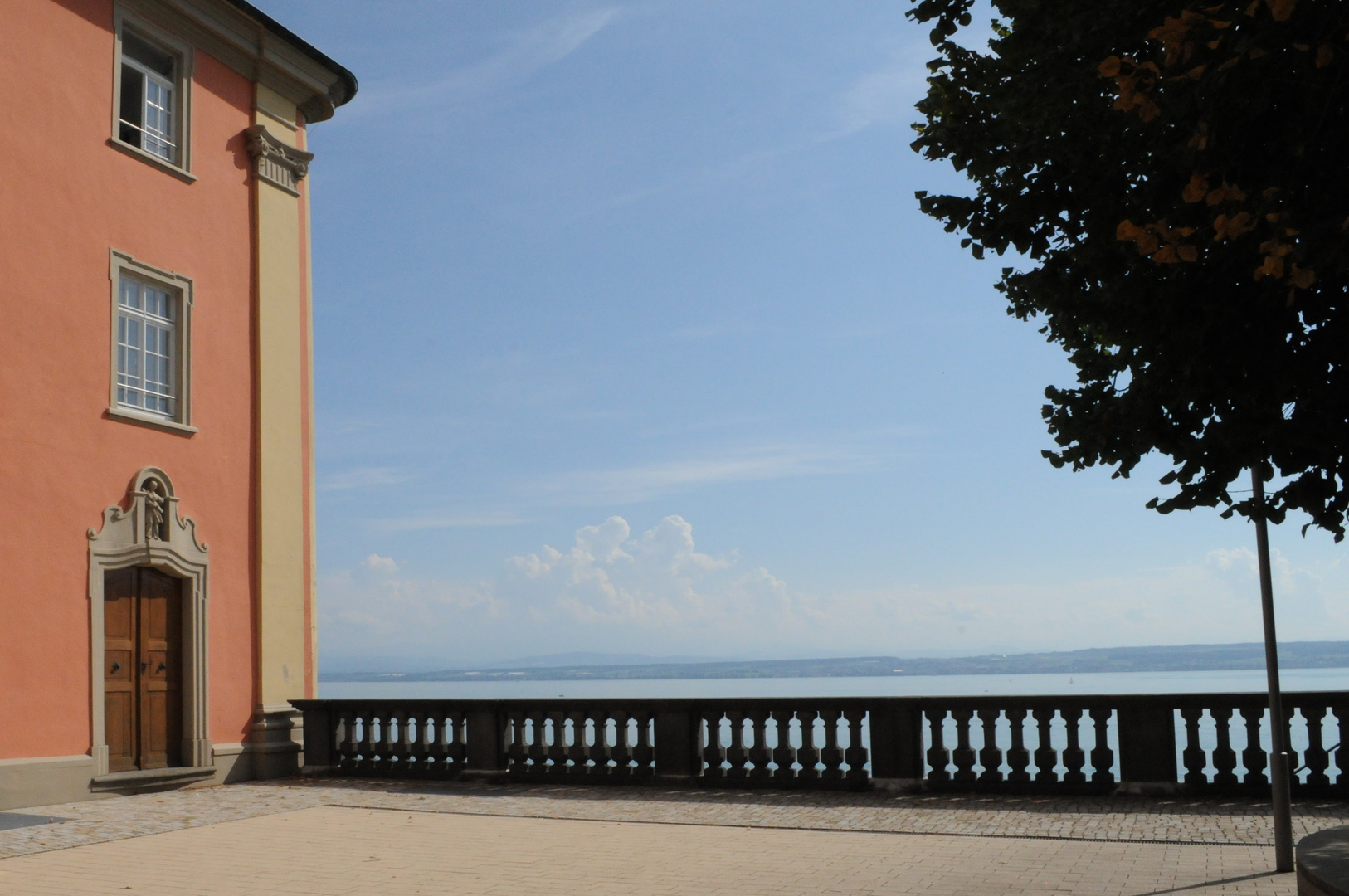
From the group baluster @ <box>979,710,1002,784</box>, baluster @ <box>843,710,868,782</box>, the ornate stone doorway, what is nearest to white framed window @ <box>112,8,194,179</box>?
the ornate stone doorway

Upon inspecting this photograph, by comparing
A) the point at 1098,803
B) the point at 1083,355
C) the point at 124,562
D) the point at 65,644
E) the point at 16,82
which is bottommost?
the point at 1098,803

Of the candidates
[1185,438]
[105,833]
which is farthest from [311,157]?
[1185,438]

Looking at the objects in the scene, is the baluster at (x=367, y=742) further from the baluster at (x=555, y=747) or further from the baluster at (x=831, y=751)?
the baluster at (x=831, y=751)

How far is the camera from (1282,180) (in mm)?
5371

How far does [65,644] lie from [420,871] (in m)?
7.70

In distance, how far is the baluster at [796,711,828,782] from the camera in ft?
42.9

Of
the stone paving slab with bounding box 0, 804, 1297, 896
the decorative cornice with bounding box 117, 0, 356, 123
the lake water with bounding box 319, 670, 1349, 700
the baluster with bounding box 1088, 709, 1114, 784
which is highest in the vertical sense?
the decorative cornice with bounding box 117, 0, 356, 123

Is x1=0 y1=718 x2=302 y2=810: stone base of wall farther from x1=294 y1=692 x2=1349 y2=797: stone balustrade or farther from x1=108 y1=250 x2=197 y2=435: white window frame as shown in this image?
x1=108 y1=250 x2=197 y2=435: white window frame

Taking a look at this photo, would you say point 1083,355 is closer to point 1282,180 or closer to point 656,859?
point 1282,180

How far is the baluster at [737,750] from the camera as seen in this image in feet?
43.8

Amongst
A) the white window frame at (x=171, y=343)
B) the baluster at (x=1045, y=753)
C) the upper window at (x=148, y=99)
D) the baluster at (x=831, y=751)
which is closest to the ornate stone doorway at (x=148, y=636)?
the white window frame at (x=171, y=343)

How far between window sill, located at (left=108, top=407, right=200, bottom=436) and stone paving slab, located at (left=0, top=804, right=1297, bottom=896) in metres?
6.22

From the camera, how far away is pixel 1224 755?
440 inches

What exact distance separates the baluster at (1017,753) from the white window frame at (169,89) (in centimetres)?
1256
